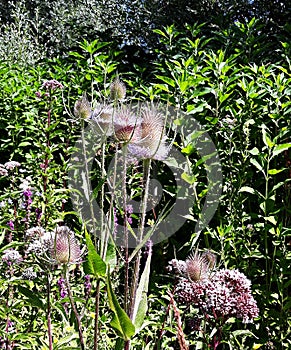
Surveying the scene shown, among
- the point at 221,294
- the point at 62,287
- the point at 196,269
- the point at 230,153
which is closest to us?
the point at 196,269

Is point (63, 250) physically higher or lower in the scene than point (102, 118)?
lower

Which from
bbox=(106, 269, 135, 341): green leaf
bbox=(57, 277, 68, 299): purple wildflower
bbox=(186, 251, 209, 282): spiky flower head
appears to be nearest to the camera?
bbox=(106, 269, 135, 341): green leaf

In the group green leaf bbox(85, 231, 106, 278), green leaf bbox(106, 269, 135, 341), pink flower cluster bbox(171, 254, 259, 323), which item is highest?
green leaf bbox(85, 231, 106, 278)

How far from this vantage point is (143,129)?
4.03ft

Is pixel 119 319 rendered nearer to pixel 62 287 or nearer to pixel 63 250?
pixel 63 250

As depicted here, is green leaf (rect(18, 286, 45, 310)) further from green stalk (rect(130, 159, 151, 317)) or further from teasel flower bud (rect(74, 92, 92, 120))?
teasel flower bud (rect(74, 92, 92, 120))

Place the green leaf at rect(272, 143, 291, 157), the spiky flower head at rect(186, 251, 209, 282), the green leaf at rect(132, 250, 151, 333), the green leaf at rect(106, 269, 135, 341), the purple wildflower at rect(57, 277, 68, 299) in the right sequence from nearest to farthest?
the green leaf at rect(106, 269, 135, 341), the green leaf at rect(132, 250, 151, 333), the spiky flower head at rect(186, 251, 209, 282), the purple wildflower at rect(57, 277, 68, 299), the green leaf at rect(272, 143, 291, 157)

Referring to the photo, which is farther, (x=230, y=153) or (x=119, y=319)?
(x=230, y=153)

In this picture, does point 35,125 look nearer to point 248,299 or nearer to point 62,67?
point 62,67

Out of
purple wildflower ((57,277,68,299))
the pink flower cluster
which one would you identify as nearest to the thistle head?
the pink flower cluster

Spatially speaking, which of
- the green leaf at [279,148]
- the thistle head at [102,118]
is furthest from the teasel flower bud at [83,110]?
the green leaf at [279,148]

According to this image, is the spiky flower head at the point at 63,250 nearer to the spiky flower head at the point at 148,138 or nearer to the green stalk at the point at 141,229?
the green stalk at the point at 141,229

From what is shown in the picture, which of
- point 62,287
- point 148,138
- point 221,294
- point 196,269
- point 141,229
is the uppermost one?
point 148,138

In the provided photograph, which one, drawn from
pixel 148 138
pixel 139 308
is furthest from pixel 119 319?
pixel 148 138
